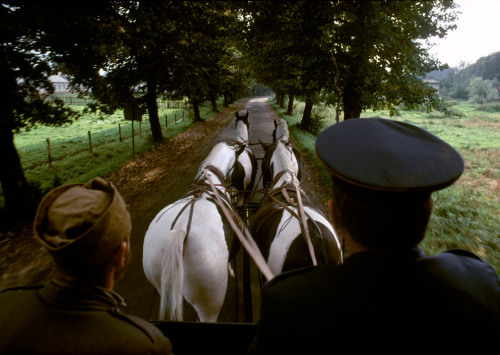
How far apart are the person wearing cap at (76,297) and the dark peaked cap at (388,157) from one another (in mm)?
977

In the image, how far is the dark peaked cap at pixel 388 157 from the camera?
31.3 inches

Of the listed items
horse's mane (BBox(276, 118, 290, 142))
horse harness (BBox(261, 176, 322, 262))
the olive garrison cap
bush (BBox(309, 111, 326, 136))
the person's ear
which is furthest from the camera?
bush (BBox(309, 111, 326, 136))

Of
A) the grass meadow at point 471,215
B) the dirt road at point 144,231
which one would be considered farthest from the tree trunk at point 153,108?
the grass meadow at point 471,215

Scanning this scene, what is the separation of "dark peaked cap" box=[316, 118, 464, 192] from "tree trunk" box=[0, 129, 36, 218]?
6139mm

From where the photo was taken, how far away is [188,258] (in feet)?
7.09

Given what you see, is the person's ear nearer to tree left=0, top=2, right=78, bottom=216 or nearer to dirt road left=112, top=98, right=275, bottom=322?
dirt road left=112, top=98, right=275, bottom=322

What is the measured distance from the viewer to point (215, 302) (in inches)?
93.2

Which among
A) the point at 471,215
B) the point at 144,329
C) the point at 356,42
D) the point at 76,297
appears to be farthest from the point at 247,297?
the point at 471,215

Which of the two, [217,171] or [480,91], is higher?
[480,91]

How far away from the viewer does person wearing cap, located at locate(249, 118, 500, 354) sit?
666 millimetres

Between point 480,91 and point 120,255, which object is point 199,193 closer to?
point 120,255

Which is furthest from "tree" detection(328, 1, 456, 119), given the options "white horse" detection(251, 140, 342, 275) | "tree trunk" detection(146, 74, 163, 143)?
"tree trunk" detection(146, 74, 163, 143)

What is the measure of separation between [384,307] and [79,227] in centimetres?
111

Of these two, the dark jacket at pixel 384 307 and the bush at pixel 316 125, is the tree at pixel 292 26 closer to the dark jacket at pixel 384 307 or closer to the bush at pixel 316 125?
the dark jacket at pixel 384 307
